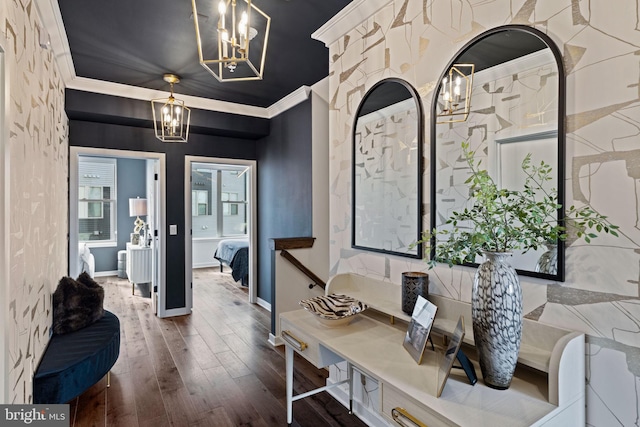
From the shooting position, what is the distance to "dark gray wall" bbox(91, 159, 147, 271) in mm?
6980

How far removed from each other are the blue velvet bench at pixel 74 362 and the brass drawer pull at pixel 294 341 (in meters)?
1.35

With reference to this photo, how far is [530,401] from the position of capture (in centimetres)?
119

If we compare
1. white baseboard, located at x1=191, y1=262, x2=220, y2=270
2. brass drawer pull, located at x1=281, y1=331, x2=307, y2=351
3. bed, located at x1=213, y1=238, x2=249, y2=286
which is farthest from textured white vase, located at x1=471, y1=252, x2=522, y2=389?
white baseboard, located at x1=191, y1=262, x2=220, y2=270

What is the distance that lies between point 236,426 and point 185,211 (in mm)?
3000

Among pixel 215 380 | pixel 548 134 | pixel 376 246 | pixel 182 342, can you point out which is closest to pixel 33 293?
pixel 215 380

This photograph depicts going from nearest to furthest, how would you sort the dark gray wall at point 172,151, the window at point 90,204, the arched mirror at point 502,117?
the arched mirror at point 502,117 → the dark gray wall at point 172,151 → the window at point 90,204

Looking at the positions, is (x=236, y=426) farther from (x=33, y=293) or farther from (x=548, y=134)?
(x=548, y=134)

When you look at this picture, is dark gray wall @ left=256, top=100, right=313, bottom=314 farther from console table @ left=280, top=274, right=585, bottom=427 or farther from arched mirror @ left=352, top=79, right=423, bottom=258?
console table @ left=280, top=274, right=585, bottom=427

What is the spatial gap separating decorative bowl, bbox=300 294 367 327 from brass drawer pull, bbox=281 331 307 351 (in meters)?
0.15

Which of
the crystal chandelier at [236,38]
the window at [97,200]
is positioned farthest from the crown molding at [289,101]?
the window at [97,200]

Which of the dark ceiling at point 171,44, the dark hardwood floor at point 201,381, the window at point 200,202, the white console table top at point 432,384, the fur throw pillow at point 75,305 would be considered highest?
the dark ceiling at point 171,44

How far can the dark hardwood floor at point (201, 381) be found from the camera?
2.32 m

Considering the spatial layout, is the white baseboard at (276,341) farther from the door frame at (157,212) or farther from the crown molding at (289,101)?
the crown molding at (289,101)

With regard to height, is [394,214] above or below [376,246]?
above
